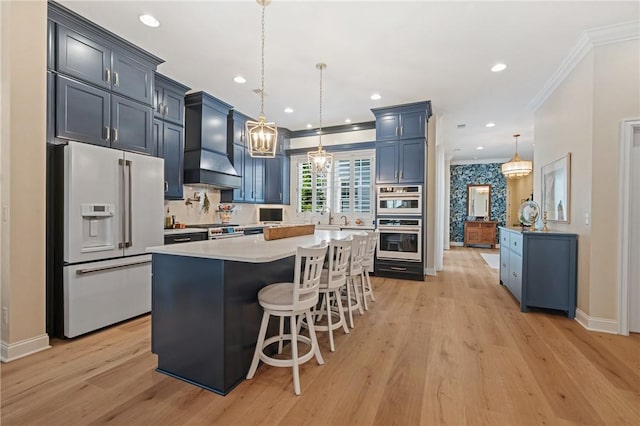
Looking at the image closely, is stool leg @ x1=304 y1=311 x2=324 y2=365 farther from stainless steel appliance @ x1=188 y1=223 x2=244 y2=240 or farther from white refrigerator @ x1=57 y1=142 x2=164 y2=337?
stainless steel appliance @ x1=188 y1=223 x2=244 y2=240

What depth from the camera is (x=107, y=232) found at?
301 cm

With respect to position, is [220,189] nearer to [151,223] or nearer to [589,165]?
[151,223]

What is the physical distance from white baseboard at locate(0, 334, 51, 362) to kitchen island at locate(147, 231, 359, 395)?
116cm

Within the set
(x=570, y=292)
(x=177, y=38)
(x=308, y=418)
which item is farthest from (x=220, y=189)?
(x=570, y=292)

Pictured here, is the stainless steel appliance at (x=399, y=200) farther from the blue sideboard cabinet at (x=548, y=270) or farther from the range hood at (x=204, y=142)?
the range hood at (x=204, y=142)

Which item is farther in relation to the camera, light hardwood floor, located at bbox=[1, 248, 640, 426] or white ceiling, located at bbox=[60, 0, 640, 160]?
white ceiling, located at bbox=[60, 0, 640, 160]

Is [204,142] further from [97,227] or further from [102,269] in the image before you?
[102,269]

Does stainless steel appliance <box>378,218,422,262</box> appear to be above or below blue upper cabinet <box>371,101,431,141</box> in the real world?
below

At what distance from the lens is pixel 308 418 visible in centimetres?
175

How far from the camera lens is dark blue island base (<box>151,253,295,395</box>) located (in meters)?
1.98

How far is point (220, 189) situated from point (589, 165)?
17.6ft

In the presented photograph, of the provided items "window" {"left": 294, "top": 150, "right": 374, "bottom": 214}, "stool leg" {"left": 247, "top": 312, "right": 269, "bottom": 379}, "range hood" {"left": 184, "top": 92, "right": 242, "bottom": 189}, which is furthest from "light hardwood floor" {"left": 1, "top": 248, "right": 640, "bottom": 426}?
"window" {"left": 294, "top": 150, "right": 374, "bottom": 214}

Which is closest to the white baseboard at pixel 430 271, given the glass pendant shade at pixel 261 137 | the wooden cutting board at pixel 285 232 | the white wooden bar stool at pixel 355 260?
the white wooden bar stool at pixel 355 260

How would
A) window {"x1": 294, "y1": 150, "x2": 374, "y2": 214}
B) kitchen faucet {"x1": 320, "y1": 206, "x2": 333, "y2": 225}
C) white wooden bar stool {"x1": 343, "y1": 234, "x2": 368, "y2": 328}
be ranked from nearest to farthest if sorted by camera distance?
white wooden bar stool {"x1": 343, "y1": 234, "x2": 368, "y2": 328} < window {"x1": 294, "y1": 150, "x2": 374, "y2": 214} < kitchen faucet {"x1": 320, "y1": 206, "x2": 333, "y2": 225}
